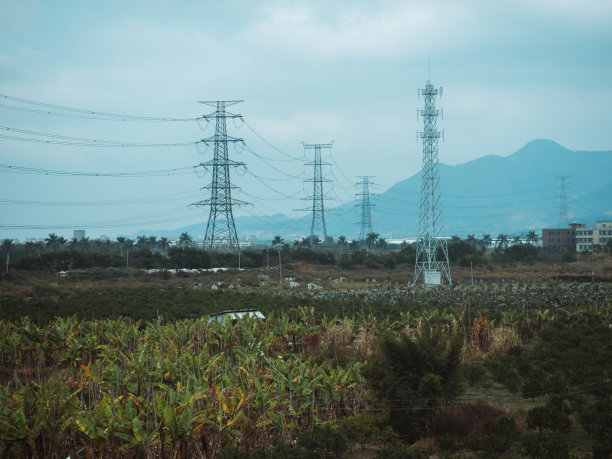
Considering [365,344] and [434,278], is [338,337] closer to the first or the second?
[365,344]

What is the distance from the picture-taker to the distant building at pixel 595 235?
9594cm

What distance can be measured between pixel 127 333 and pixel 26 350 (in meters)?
2.52

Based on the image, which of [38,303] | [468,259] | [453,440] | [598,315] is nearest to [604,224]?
[468,259]

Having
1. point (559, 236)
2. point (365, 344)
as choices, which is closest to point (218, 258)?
point (365, 344)

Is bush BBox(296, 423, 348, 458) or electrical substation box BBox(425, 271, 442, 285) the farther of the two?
electrical substation box BBox(425, 271, 442, 285)

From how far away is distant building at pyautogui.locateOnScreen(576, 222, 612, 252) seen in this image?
95.9 metres

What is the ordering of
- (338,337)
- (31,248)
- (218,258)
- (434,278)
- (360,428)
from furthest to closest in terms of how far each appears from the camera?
(31,248)
(218,258)
(434,278)
(338,337)
(360,428)

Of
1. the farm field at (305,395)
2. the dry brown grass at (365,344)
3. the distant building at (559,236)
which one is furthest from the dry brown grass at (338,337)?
the distant building at (559,236)

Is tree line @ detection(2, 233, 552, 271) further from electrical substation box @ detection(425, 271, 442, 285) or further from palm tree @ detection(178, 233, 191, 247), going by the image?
palm tree @ detection(178, 233, 191, 247)

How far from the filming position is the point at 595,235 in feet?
326

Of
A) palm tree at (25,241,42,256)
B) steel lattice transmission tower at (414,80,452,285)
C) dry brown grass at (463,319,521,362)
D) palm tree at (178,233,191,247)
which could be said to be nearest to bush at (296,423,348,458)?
dry brown grass at (463,319,521,362)

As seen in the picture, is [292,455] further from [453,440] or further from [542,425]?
[542,425]

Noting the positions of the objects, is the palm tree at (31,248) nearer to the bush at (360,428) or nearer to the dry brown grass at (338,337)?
the dry brown grass at (338,337)

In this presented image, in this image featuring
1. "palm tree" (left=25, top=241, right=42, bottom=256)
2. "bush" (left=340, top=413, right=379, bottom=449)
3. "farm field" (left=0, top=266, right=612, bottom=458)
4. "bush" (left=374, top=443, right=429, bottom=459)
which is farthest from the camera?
"palm tree" (left=25, top=241, right=42, bottom=256)
